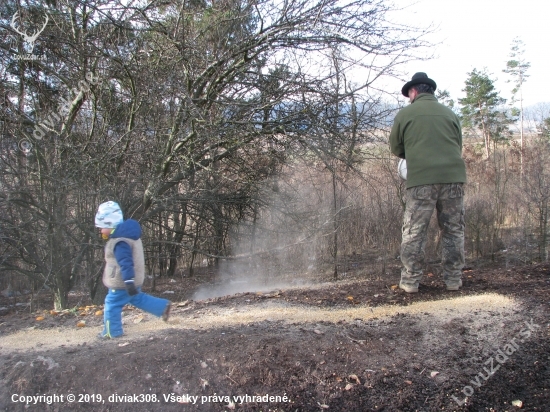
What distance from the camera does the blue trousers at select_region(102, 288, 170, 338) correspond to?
4.14 metres

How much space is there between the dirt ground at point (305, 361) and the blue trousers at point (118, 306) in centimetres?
15

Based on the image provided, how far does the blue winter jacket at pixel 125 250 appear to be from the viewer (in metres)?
4.18

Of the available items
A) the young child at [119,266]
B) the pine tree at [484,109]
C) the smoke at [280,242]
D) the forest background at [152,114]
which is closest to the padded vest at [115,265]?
the young child at [119,266]

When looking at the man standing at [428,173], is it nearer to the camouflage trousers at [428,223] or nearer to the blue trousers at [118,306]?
the camouflage trousers at [428,223]

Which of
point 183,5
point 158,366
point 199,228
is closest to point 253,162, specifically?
point 199,228

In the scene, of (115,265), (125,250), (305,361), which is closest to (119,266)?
(115,265)

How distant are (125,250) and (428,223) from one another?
3148mm

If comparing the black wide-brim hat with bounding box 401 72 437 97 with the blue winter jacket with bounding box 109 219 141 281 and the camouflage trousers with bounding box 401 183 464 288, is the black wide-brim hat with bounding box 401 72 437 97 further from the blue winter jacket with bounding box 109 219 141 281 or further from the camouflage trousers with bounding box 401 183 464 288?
the blue winter jacket with bounding box 109 219 141 281

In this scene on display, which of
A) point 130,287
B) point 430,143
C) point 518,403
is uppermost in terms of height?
point 430,143

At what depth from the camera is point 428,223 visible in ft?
16.0

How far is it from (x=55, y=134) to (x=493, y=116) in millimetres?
29591

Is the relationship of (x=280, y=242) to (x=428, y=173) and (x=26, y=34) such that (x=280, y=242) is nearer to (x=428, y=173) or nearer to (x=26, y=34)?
(x=428, y=173)

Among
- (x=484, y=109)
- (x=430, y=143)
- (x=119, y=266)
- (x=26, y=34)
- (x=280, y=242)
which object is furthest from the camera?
(x=484, y=109)

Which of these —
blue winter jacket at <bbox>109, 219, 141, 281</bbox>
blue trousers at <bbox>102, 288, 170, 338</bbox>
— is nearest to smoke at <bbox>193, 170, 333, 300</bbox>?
blue trousers at <bbox>102, 288, 170, 338</bbox>
